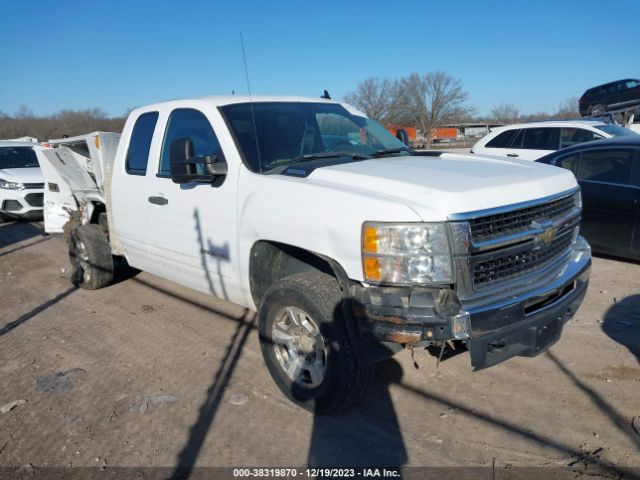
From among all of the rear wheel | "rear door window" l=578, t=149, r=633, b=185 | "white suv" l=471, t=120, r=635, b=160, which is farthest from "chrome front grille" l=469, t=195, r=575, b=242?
"white suv" l=471, t=120, r=635, b=160

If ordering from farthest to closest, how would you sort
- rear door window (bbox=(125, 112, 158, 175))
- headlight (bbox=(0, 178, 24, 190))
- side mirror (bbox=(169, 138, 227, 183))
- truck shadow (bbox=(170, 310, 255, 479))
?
headlight (bbox=(0, 178, 24, 190)) < rear door window (bbox=(125, 112, 158, 175)) < side mirror (bbox=(169, 138, 227, 183)) < truck shadow (bbox=(170, 310, 255, 479))

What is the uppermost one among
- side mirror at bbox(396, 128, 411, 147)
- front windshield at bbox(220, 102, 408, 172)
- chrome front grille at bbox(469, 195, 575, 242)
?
front windshield at bbox(220, 102, 408, 172)

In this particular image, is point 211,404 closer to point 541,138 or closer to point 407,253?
point 407,253

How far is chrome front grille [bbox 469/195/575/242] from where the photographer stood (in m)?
2.77

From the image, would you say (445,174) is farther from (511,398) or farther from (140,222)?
(140,222)

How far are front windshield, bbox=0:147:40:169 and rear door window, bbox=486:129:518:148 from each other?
10842 millimetres

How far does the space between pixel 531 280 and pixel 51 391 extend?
11.4 feet

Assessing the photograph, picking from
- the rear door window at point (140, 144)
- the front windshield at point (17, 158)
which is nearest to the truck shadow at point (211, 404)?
the rear door window at point (140, 144)

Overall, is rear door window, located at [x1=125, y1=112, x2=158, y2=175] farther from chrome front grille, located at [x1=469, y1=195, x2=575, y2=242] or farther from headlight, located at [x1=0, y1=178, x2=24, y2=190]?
headlight, located at [x1=0, y1=178, x2=24, y2=190]

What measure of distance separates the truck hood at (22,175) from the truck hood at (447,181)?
1019 cm

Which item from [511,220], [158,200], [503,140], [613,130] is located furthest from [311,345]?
[613,130]

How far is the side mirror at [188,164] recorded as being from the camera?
371cm

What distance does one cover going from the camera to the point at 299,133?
417 centimetres

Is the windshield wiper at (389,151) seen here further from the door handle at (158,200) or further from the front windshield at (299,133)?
the door handle at (158,200)
